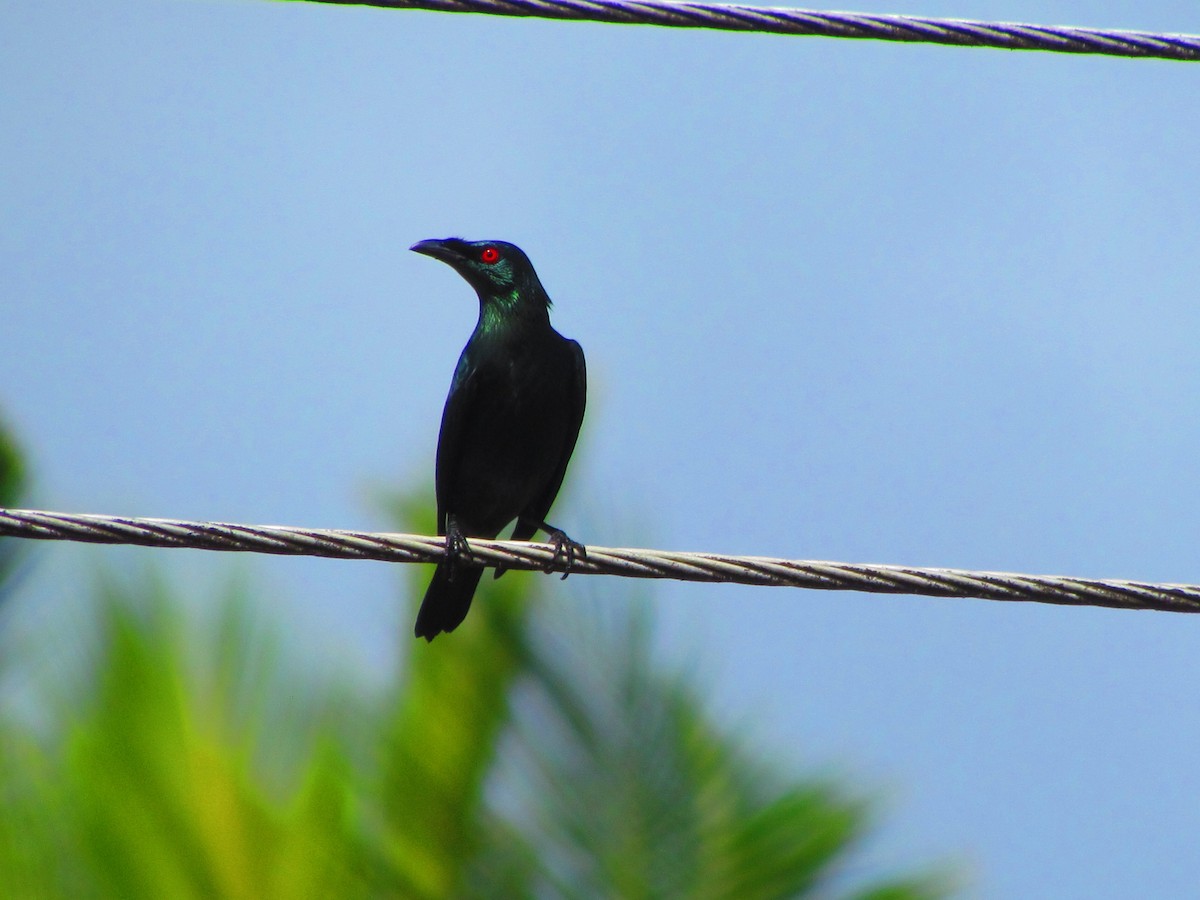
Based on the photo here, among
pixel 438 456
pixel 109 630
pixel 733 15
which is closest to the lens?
pixel 733 15

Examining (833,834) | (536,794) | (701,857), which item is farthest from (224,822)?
(833,834)

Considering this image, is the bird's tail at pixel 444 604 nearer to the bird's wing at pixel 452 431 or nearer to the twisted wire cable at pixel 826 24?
the bird's wing at pixel 452 431

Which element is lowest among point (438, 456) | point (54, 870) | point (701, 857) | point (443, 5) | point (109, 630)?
point (54, 870)

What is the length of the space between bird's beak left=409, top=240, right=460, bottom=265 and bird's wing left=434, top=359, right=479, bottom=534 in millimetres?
663

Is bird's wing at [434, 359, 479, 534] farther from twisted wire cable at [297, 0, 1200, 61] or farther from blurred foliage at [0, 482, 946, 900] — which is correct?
twisted wire cable at [297, 0, 1200, 61]

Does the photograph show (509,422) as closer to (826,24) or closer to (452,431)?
(452,431)

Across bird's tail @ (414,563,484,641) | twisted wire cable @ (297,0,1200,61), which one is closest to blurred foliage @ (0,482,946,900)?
bird's tail @ (414,563,484,641)

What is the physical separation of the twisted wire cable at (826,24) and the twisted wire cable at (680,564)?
1.25 m

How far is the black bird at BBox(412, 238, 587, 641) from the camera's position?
17.9ft

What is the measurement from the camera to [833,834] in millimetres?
4742

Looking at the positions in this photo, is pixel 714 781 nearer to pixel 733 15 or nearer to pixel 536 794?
pixel 536 794

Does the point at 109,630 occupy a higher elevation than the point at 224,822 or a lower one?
higher

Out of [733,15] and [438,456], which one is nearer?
[733,15]

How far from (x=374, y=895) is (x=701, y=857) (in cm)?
109
